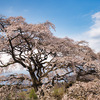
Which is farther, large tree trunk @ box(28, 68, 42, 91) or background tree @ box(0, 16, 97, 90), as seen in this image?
large tree trunk @ box(28, 68, 42, 91)

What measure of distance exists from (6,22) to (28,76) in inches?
160

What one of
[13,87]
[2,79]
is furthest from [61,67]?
[2,79]

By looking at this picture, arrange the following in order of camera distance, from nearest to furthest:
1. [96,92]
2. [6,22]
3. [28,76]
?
[96,92]
[6,22]
[28,76]

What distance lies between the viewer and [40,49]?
845 cm

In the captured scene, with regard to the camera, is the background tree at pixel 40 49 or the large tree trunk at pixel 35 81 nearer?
the background tree at pixel 40 49

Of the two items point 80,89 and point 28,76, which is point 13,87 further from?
point 80,89

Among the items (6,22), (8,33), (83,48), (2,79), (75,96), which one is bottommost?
(75,96)

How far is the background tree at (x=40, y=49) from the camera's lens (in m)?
6.99

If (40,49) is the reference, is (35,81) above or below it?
below

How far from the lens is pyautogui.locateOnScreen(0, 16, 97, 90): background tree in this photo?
6992 millimetres

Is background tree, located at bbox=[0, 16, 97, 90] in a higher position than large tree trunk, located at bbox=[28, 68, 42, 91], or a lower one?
higher

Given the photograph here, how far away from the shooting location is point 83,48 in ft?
33.7

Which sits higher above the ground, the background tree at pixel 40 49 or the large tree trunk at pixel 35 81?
the background tree at pixel 40 49

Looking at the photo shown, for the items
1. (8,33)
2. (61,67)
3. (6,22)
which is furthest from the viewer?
(6,22)
